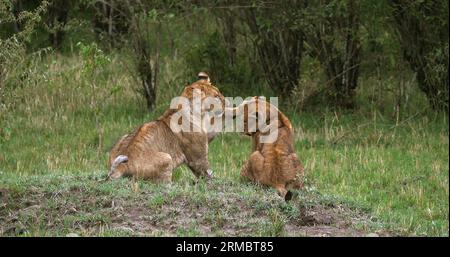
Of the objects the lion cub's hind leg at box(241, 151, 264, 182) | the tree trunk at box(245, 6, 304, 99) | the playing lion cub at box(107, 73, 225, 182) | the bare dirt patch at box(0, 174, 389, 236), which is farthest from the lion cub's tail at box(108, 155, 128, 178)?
the tree trunk at box(245, 6, 304, 99)

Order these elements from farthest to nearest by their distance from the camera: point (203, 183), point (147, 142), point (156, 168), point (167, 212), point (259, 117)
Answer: point (259, 117), point (147, 142), point (156, 168), point (203, 183), point (167, 212)

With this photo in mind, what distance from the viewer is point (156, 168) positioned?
9695 millimetres

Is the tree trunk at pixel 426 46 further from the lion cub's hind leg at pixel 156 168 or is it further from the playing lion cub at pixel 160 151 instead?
the lion cub's hind leg at pixel 156 168

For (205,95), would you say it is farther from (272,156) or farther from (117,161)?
(117,161)

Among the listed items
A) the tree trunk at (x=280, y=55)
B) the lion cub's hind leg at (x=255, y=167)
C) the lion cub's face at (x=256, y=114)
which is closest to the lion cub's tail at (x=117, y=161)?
the lion cub's hind leg at (x=255, y=167)

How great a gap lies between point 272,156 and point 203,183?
763 millimetres

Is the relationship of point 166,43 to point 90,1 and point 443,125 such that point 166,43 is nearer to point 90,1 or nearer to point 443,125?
point 90,1

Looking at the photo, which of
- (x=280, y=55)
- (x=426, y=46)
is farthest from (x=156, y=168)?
(x=426, y=46)

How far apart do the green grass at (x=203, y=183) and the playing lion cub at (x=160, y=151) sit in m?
0.23

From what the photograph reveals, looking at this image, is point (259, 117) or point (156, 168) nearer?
point (156, 168)

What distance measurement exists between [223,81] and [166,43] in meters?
3.72

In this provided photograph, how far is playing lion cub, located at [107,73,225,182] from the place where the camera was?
31.4 ft

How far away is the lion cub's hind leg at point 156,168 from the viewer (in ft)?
31.6
